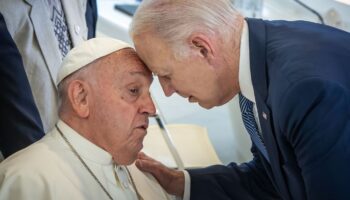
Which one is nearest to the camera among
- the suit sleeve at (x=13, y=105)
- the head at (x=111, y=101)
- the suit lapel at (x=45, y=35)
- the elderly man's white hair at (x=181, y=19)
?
the elderly man's white hair at (x=181, y=19)

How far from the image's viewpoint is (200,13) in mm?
1232

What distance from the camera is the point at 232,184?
1786 mm

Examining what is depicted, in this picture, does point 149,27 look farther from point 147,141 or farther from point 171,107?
point 171,107

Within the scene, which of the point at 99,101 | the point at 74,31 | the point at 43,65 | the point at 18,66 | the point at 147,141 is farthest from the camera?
the point at 147,141

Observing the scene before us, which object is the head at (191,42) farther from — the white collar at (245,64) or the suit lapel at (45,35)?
the suit lapel at (45,35)

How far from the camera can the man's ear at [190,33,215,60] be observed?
4.03 feet

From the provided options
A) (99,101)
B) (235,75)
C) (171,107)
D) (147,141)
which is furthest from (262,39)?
(171,107)

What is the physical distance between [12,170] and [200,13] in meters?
0.66

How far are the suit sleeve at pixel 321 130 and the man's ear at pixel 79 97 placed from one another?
1.81ft

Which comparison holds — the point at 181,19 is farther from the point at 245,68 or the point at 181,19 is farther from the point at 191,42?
the point at 245,68

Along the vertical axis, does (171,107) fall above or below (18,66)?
below

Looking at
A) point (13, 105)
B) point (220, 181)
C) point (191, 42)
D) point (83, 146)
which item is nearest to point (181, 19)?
point (191, 42)

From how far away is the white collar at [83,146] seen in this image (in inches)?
54.2

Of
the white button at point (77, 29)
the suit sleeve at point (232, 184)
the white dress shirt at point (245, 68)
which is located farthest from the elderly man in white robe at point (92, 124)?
the white button at point (77, 29)
